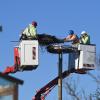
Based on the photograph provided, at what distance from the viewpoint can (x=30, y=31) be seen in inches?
1139

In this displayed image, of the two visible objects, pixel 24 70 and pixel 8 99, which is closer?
pixel 8 99

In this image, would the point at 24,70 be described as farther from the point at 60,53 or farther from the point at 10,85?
the point at 10,85

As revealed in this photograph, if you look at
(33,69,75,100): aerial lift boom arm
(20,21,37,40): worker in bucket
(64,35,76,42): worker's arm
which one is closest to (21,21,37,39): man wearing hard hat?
(20,21,37,40): worker in bucket

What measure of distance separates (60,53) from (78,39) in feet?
4.55

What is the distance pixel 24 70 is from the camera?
96.5 feet

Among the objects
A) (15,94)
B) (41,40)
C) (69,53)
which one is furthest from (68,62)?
(15,94)

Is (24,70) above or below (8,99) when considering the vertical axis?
below

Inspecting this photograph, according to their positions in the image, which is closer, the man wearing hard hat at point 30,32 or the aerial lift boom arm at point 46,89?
the man wearing hard hat at point 30,32

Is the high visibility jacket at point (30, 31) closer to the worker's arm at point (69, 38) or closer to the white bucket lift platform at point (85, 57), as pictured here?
the worker's arm at point (69, 38)

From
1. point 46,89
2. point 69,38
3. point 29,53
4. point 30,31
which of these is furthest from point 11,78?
point 46,89

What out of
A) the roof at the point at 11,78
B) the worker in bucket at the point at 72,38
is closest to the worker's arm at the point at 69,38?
the worker in bucket at the point at 72,38

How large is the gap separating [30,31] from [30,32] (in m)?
0.07

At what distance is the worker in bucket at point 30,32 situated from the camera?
28.5 m

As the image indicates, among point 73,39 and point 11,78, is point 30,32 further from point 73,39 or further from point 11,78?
point 11,78
